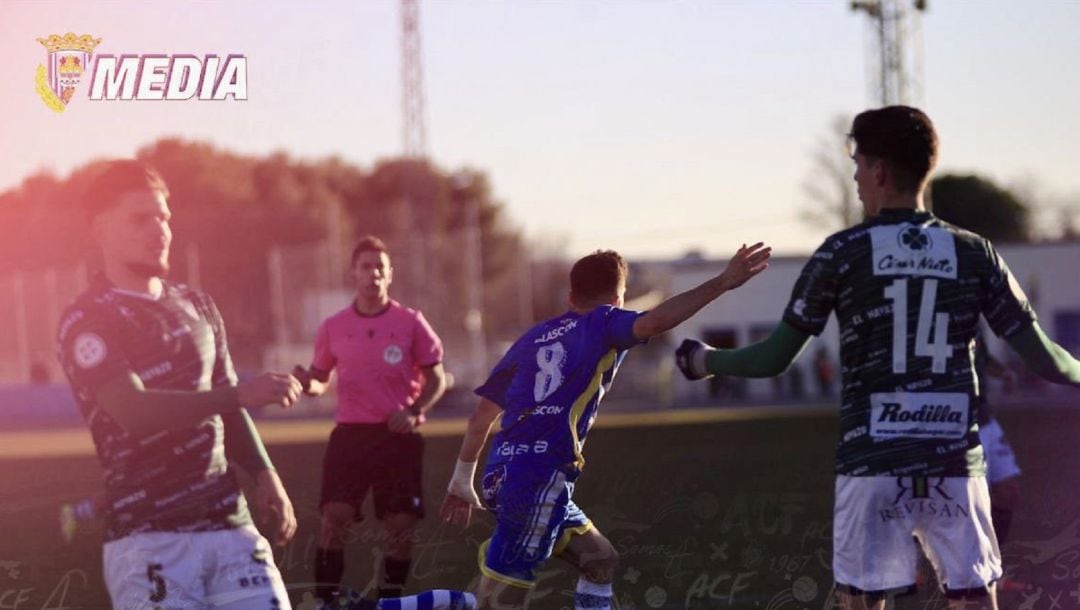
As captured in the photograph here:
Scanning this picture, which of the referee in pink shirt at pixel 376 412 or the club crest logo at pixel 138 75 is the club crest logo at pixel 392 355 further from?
the club crest logo at pixel 138 75

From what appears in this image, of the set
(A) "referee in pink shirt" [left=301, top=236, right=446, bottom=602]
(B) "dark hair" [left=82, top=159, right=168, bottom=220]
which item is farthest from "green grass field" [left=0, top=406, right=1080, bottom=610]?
(B) "dark hair" [left=82, top=159, right=168, bottom=220]

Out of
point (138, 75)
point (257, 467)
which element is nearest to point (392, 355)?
point (138, 75)

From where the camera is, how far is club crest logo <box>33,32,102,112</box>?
9.99 m

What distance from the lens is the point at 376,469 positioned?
8.91 meters

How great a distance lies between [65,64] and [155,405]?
6257mm

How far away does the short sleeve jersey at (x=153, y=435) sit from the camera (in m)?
4.45

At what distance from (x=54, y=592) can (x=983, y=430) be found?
5.65 metres

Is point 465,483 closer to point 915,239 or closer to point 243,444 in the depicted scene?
point 243,444

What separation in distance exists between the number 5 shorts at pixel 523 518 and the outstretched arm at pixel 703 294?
2.40ft

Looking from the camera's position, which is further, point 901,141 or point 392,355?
point 392,355

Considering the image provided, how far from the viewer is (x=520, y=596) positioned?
20.6 feet

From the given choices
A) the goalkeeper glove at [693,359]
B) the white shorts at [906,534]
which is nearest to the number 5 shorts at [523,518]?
the goalkeeper glove at [693,359]

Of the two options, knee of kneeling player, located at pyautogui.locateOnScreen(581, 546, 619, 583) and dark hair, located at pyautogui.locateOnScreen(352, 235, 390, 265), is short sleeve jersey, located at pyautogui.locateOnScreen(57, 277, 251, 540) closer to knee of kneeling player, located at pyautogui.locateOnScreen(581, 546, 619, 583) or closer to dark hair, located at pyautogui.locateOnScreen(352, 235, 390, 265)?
knee of kneeling player, located at pyautogui.locateOnScreen(581, 546, 619, 583)

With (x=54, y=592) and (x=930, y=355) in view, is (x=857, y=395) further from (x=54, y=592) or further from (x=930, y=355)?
(x=54, y=592)
